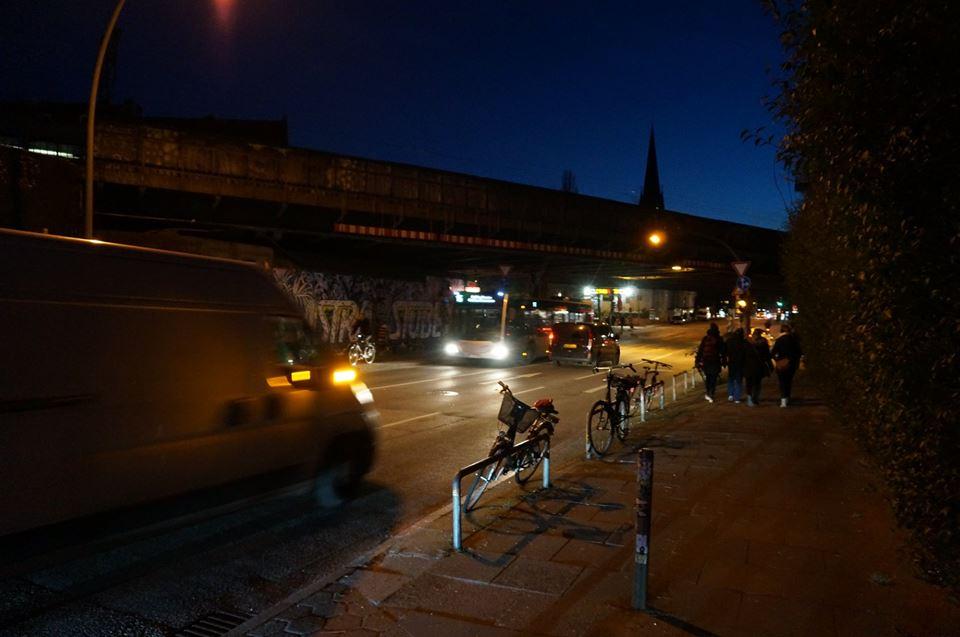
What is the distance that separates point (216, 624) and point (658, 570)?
3.11m

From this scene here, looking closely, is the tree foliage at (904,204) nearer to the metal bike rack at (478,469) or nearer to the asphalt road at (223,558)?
the metal bike rack at (478,469)

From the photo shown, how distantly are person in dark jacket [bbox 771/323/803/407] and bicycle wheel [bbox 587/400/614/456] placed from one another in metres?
5.44

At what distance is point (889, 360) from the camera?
12.2ft

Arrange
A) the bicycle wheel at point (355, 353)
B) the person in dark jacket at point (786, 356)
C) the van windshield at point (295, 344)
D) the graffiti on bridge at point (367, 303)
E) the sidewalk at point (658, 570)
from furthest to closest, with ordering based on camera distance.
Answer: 1. the graffiti on bridge at point (367, 303)
2. the bicycle wheel at point (355, 353)
3. the person in dark jacket at point (786, 356)
4. the van windshield at point (295, 344)
5. the sidewalk at point (658, 570)

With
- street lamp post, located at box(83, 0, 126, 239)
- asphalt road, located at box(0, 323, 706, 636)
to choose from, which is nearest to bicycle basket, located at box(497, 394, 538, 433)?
asphalt road, located at box(0, 323, 706, 636)

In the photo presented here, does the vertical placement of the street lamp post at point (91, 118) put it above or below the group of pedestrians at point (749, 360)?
A: above

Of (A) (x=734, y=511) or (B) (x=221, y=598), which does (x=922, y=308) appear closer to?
(A) (x=734, y=511)

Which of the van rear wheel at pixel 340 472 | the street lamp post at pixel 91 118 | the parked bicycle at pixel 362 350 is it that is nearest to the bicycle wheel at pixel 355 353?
the parked bicycle at pixel 362 350

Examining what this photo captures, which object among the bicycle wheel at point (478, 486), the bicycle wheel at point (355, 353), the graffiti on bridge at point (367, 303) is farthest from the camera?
the graffiti on bridge at point (367, 303)

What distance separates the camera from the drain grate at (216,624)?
4438mm

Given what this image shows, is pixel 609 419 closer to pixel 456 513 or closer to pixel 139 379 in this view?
pixel 456 513

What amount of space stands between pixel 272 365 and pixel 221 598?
2.01 meters

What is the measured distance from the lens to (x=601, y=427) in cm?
993

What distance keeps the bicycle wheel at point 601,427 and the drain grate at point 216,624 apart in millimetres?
5639
